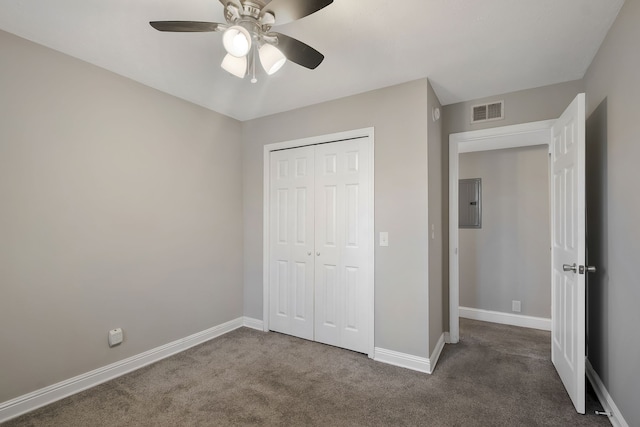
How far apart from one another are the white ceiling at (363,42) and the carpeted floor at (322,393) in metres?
2.42

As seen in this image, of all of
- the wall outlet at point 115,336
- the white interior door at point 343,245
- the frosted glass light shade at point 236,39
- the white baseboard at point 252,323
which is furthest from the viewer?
the white baseboard at point 252,323

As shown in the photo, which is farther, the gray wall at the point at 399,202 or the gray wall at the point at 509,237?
the gray wall at the point at 509,237

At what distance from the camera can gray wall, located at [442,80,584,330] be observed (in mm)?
2629

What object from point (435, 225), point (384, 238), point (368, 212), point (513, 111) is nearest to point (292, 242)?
point (368, 212)

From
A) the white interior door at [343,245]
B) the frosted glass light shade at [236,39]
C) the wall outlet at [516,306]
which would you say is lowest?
the wall outlet at [516,306]

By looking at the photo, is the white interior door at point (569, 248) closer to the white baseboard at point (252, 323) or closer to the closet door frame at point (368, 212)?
the closet door frame at point (368, 212)

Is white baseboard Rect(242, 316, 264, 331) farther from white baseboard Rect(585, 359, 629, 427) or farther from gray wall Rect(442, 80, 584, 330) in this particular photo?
white baseboard Rect(585, 359, 629, 427)

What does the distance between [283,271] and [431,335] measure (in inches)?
63.2

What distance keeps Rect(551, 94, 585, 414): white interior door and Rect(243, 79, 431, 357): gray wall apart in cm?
94

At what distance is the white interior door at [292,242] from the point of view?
3.18 m

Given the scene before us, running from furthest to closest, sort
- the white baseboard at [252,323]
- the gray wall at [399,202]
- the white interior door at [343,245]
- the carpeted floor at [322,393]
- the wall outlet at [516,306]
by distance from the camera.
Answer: the wall outlet at [516,306]
the white baseboard at [252,323]
the white interior door at [343,245]
the gray wall at [399,202]
the carpeted floor at [322,393]

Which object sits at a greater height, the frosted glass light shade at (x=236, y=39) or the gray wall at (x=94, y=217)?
the frosted glass light shade at (x=236, y=39)

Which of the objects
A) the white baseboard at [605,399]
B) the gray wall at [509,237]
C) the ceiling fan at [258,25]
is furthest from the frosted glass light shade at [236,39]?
the gray wall at [509,237]

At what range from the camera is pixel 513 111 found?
9.18 feet
